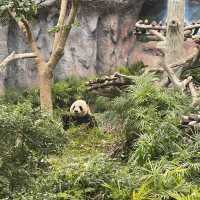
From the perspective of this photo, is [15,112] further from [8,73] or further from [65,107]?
[8,73]

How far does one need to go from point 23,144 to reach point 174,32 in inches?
198

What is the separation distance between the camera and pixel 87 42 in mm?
13469

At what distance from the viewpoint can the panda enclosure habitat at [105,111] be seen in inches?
201

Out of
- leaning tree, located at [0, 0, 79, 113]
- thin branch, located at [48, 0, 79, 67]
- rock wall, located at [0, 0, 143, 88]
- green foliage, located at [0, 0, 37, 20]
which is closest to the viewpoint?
green foliage, located at [0, 0, 37, 20]

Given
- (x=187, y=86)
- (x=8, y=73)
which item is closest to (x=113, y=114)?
(x=187, y=86)

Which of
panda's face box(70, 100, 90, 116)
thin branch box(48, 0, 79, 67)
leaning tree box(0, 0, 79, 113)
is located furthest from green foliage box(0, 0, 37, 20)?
panda's face box(70, 100, 90, 116)

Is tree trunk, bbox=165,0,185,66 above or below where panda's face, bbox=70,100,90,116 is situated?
above

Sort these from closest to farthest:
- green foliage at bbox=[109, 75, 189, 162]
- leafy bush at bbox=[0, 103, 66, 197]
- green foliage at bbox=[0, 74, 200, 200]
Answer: green foliage at bbox=[0, 74, 200, 200], leafy bush at bbox=[0, 103, 66, 197], green foliage at bbox=[109, 75, 189, 162]

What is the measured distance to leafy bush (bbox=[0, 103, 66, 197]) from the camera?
5.10 meters

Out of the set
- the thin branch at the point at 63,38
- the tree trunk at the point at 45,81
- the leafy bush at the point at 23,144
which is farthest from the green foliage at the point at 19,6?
the leafy bush at the point at 23,144

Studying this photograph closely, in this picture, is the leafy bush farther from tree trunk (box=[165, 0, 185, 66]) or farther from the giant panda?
the giant panda

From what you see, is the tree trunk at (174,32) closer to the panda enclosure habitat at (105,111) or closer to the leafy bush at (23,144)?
the panda enclosure habitat at (105,111)

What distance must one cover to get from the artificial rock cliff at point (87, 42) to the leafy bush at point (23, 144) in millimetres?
7302

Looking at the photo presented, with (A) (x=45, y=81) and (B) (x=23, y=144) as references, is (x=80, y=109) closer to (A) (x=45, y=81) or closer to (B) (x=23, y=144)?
(A) (x=45, y=81)
